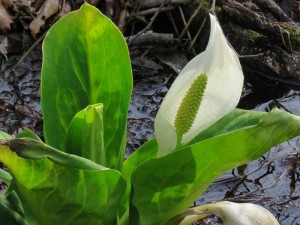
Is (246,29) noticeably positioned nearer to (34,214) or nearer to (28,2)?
(28,2)

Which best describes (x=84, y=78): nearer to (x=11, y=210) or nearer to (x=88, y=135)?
(x=88, y=135)

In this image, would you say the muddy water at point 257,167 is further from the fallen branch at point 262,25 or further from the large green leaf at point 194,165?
the large green leaf at point 194,165

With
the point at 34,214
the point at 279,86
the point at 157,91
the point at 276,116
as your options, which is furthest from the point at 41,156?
the point at 279,86

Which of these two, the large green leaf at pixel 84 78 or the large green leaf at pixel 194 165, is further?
the large green leaf at pixel 84 78

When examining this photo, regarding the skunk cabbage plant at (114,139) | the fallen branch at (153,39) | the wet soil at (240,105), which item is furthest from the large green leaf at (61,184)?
the fallen branch at (153,39)

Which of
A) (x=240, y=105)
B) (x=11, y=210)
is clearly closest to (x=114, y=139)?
(x=11, y=210)

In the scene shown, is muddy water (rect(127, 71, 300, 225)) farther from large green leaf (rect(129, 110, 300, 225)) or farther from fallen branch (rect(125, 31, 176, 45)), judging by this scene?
large green leaf (rect(129, 110, 300, 225))
